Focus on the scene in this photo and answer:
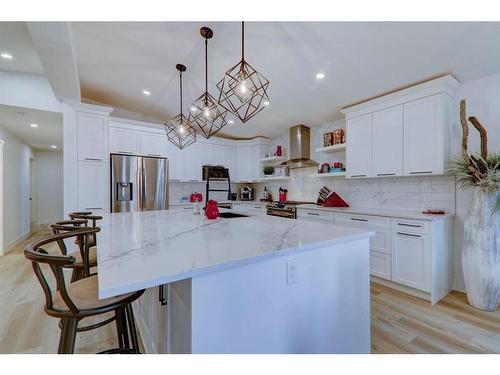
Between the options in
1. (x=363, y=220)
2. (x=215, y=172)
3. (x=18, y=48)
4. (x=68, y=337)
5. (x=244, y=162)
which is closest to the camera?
(x=68, y=337)

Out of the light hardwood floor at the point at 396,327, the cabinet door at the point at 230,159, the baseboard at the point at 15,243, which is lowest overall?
the light hardwood floor at the point at 396,327

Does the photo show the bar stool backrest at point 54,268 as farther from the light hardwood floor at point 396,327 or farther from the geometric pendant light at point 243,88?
the geometric pendant light at point 243,88

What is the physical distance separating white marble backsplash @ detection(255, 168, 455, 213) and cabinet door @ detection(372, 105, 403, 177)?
0.35 meters

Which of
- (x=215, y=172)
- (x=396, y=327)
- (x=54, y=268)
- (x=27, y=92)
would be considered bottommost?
(x=396, y=327)

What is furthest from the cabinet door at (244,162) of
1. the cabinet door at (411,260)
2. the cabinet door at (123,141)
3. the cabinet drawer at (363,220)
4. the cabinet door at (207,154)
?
the cabinet door at (411,260)

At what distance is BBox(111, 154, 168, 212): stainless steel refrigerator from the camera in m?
3.89

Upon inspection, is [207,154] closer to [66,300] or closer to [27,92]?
[27,92]

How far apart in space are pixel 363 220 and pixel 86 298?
2997 millimetres

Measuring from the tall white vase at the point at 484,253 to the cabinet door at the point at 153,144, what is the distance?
4.70 metres

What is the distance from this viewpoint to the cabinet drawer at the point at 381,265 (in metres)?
2.82

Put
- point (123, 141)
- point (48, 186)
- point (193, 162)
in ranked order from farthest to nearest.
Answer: point (48, 186) < point (193, 162) < point (123, 141)

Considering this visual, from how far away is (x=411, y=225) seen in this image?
2.62 m

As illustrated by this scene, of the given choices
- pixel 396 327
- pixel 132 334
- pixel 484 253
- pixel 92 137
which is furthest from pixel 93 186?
pixel 484 253
